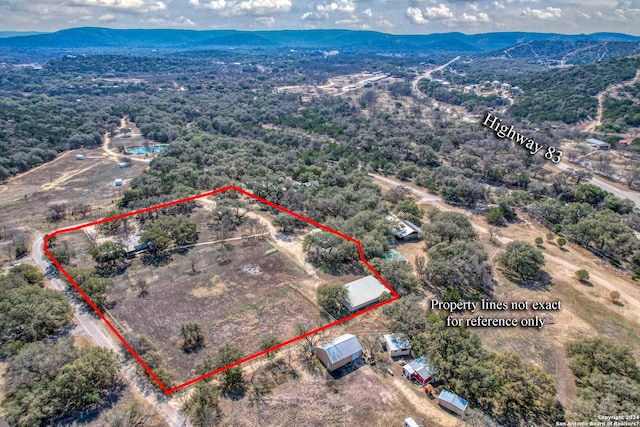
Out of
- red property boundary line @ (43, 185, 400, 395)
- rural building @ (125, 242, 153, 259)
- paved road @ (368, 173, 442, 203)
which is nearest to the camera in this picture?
red property boundary line @ (43, 185, 400, 395)

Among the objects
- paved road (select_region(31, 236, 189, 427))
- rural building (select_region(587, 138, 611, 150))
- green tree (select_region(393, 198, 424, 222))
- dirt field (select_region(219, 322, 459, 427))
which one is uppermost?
rural building (select_region(587, 138, 611, 150))

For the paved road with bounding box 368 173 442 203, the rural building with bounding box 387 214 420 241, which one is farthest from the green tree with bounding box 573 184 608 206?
the rural building with bounding box 387 214 420 241

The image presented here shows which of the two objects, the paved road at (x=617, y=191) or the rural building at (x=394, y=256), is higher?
the rural building at (x=394, y=256)

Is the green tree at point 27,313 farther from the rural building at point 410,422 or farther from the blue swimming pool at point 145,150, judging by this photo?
the blue swimming pool at point 145,150

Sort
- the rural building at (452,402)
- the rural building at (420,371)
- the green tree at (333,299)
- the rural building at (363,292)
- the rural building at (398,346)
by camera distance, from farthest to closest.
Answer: the rural building at (363,292) < the green tree at (333,299) < the rural building at (398,346) < the rural building at (420,371) < the rural building at (452,402)

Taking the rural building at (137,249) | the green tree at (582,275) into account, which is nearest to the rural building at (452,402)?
the green tree at (582,275)

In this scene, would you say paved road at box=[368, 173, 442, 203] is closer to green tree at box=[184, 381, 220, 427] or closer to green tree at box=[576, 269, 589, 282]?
green tree at box=[576, 269, 589, 282]

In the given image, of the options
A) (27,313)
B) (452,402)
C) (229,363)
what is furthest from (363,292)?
(27,313)
